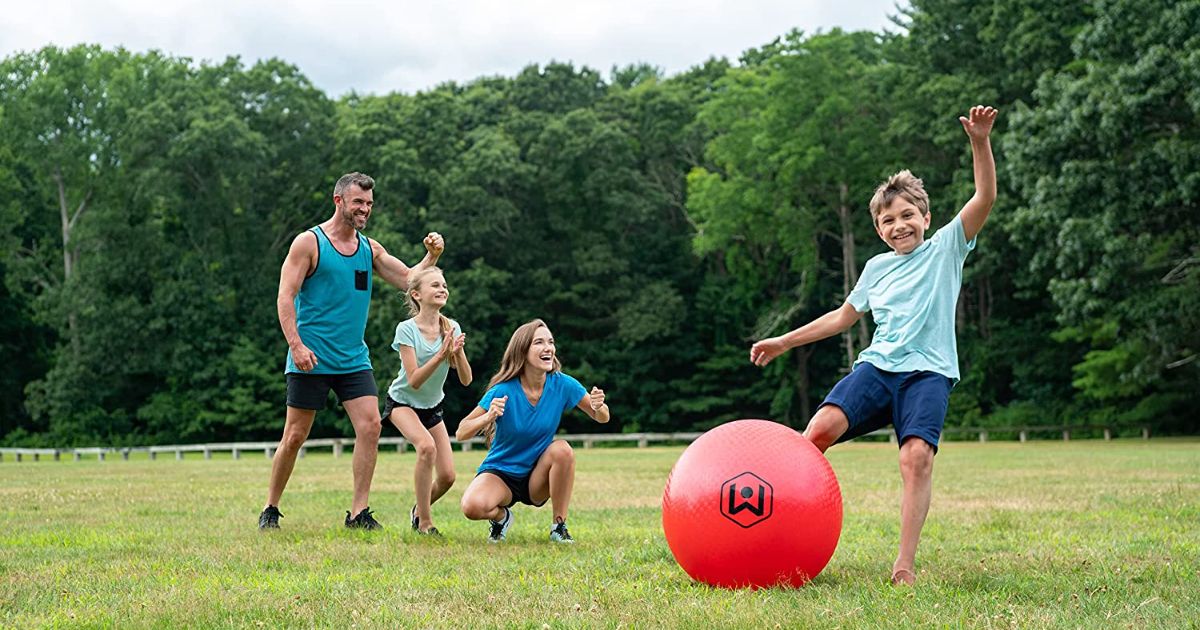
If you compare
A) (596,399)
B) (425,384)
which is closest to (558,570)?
(596,399)

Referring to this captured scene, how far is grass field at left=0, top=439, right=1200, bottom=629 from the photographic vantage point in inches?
198

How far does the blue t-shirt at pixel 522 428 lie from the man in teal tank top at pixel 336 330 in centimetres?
120

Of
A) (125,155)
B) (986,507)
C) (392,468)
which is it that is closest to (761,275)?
(125,155)

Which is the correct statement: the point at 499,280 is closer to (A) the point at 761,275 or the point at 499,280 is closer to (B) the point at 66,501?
(A) the point at 761,275

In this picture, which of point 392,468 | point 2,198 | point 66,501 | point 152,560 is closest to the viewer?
point 152,560

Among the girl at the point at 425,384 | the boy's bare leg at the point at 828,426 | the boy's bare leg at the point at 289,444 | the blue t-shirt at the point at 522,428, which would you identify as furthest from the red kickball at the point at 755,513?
the boy's bare leg at the point at 289,444

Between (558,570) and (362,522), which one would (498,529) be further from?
(558,570)

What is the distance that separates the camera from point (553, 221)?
174ft

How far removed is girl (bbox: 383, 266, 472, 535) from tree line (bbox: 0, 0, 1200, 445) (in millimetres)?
33918

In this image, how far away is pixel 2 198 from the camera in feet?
174

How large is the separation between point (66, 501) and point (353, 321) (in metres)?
5.43

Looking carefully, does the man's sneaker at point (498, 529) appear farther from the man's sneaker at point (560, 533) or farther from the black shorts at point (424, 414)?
the black shorts at point (424, 414)

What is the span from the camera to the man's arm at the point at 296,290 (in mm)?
8500

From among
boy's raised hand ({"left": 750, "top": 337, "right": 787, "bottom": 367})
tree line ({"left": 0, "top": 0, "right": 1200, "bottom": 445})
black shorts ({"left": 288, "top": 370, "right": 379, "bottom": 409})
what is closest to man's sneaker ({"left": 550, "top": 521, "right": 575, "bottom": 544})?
black shorts ({"left": 288, "top": 370, "right": 379, "bottom": 409})
